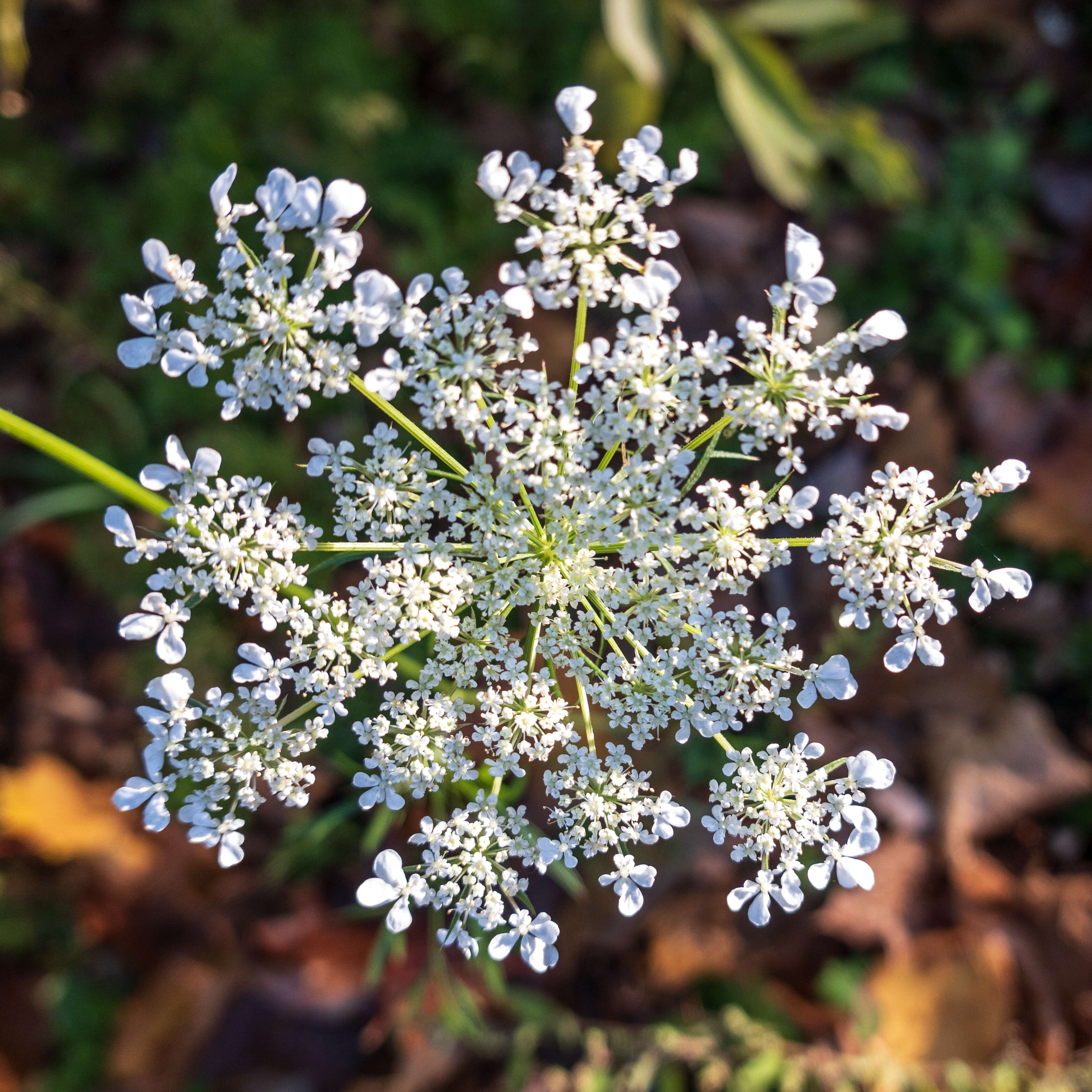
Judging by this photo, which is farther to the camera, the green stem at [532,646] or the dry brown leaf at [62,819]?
the dry brown leaf at [62,819]

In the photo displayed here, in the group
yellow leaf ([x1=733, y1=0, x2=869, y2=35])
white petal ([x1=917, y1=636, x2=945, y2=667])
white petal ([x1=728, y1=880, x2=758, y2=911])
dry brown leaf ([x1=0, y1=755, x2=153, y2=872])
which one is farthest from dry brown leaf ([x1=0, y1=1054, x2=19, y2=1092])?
yellow leaf ([x1=733, y1=0, x2=869, y2=35])

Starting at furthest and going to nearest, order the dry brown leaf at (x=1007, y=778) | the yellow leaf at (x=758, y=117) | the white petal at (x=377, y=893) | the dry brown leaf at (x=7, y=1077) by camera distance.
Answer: the dry brown leaf at (x=7, y=1077) < the dry brown leaf at (x=1007, y=778) < the yellow leaf at (x=758, y=117) < the white petal at (x=377, y=893)

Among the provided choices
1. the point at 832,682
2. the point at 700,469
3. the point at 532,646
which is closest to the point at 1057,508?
the point at 832,682

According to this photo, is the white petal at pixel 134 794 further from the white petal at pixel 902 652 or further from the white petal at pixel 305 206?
the white petal at pixel 902 652

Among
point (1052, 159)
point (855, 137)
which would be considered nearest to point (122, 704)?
point (855, 137)

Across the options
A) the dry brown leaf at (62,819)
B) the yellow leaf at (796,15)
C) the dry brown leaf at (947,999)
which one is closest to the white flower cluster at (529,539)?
the yellow leaf at (796,15)

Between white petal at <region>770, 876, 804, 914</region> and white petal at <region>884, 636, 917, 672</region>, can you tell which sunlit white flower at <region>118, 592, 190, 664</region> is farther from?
white petal at <region>884, 636, 917, 672</region>
